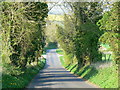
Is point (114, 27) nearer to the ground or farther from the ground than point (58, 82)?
farther from the ground

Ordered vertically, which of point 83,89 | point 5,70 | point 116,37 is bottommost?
point 83,89

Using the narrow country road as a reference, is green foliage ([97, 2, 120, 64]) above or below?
above

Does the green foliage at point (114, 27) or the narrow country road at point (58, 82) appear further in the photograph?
the narrow country road at point (58, 82)

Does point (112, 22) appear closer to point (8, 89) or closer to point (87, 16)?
point (8, 89)

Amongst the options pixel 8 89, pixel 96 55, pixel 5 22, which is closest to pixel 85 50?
pixel 96 55

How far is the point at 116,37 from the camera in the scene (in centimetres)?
2175

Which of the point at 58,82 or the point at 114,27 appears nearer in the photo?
the point at 114,27

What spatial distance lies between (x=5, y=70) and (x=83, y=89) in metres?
6.05

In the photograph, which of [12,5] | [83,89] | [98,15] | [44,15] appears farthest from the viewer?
[98,15]

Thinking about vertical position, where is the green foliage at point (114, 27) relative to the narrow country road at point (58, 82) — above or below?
above

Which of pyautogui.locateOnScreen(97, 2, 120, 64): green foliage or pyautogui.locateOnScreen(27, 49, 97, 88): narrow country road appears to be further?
pyautogui.locateOnScreen(27, 49, 97, 88): narrow country road

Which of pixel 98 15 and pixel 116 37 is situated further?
pixel 98 15

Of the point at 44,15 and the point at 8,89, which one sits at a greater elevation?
the point at 44,15

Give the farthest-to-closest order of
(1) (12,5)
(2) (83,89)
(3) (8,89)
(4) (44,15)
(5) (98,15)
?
(5) (98,15), (4) (44,15), (1) (12,5), (2) (83,89), (3) (8,89)
